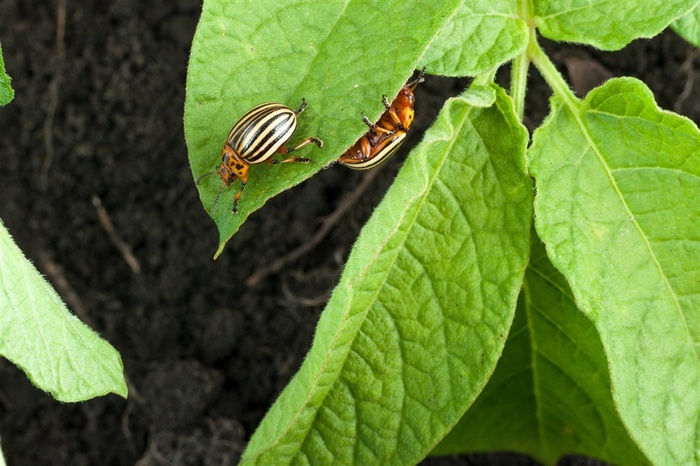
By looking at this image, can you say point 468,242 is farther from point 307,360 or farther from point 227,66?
point 227,66

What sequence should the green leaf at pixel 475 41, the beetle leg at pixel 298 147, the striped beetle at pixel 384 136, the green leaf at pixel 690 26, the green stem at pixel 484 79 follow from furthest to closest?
the green leaf at pixel 690 26 < the striped beetle at pixel 384 136 < the green stem at pixel 484 79 < the green leaf at pixel 475 41 < the beetle leg at pixel 298 147

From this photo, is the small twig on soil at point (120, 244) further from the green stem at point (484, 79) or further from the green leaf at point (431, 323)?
the green stem at point (484, 79)

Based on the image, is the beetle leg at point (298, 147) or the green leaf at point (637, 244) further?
the green leaf at point (637, 244)

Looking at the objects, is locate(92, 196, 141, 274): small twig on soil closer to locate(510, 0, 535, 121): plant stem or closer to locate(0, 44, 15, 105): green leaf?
locate(0, 44, 15, 105): green leaf

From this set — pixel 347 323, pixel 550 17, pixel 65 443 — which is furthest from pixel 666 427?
pixel 65 443

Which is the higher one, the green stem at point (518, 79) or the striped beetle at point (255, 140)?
the green stem at point (518, 79)

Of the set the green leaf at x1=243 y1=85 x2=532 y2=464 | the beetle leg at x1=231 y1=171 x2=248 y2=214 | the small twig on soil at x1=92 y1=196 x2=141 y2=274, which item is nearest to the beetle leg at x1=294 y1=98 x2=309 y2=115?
the beetle leg at x1=231 y1=171 x2=248 y2=214

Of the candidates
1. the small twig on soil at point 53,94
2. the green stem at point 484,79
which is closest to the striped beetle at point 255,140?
the green stem at point 484,79

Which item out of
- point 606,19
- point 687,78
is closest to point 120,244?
point 606,19
